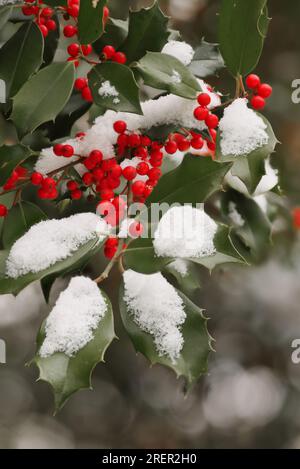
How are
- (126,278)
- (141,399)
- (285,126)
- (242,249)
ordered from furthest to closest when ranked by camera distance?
(141,399)
(285,126)
(242,249)
(126,278)

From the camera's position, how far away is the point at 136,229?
28.8 inches

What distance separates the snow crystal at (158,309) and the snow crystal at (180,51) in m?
0.37

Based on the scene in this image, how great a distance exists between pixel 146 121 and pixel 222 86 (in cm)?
136

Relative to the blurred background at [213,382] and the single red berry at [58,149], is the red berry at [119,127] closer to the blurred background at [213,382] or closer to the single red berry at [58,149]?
the single red berry at [58,149]

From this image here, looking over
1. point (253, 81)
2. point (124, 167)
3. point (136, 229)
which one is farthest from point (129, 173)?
point (253, 81)

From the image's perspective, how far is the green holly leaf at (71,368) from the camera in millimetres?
646

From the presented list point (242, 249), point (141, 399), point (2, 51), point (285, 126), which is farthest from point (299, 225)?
point (141, 399)

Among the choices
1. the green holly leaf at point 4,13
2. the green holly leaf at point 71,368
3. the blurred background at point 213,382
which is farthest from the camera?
the blurred background at point 213,382

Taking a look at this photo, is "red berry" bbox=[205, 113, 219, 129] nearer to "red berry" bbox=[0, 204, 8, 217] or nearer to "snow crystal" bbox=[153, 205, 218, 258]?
"snow crystal" bbox=[153, 205, 218, 258]

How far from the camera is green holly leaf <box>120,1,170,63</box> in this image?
0.88 metres

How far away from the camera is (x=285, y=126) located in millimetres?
2396

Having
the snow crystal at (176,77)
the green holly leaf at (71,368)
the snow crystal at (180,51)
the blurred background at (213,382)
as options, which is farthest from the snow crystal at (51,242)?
the blurred background at (213,382)

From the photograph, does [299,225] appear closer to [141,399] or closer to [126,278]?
[126,278]

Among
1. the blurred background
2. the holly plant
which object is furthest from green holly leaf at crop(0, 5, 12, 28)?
the blurred background
